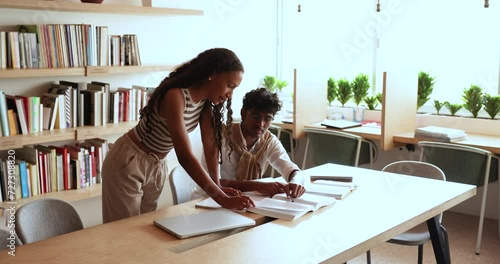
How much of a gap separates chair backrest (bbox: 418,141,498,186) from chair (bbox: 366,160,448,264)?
0.78 m

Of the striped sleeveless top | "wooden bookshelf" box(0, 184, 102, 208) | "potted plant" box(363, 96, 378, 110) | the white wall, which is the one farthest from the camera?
"potted plant" box(363, 96, 378, 110)

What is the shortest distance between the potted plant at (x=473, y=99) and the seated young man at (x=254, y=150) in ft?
7.21

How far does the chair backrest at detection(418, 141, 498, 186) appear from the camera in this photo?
12.1 ft

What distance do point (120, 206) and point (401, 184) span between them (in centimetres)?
129

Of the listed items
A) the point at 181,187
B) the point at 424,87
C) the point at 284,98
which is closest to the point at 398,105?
the point at 424,87

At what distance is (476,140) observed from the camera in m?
4.05

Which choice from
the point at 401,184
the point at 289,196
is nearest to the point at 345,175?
the point at 401,184

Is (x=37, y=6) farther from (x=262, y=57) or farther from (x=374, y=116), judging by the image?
(x=374, y=116)

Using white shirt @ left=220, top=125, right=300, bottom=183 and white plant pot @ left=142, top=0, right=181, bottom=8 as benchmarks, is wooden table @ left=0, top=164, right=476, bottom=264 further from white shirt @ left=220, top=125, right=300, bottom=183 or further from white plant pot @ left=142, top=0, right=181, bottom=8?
white plant pot @ left=142, top=0, right=181, bottom=8

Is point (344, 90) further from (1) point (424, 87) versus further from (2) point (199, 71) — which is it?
(2) point (199, 71)

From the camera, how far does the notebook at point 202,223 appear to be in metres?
1.95

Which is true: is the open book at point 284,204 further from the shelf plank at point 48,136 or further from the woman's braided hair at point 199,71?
the shelf plank at point 48,136

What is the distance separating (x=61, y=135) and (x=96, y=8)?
2.78ft

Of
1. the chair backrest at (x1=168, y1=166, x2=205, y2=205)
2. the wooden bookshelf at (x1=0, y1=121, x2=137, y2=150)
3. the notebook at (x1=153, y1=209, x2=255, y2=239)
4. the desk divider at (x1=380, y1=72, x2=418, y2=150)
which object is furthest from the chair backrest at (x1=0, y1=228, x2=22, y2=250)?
the desk divider at (x1=380, y1=72, x2=418, y2=150)
